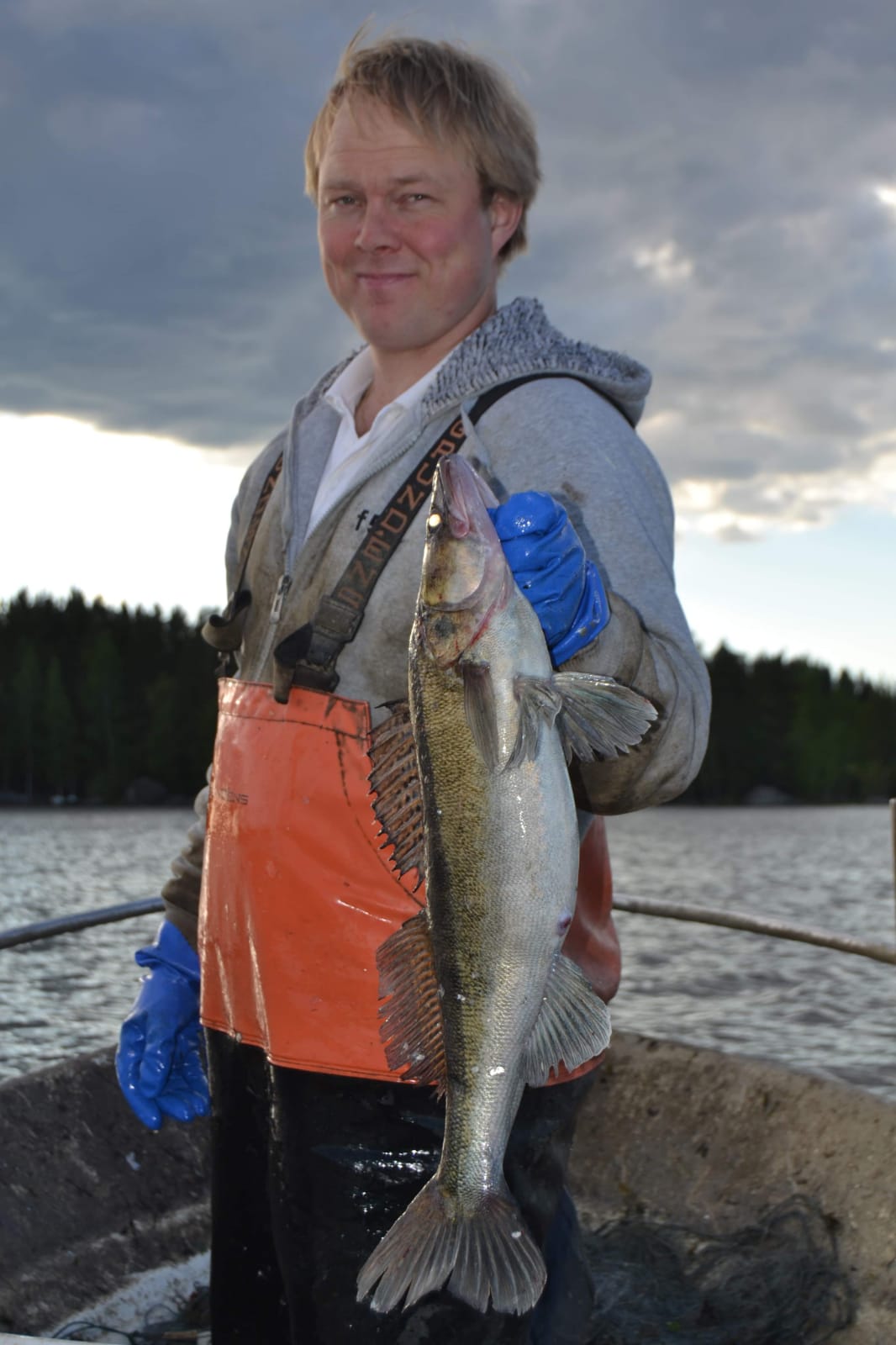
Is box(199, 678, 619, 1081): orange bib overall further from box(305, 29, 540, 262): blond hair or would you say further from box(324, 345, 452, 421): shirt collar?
box(305, 29, 540, 262): blond hair

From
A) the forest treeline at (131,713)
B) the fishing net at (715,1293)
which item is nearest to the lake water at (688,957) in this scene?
the fishing net at (715,1293)

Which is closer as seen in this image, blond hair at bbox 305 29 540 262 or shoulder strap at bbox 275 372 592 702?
shoulder strap at bbox 275 372 592 702

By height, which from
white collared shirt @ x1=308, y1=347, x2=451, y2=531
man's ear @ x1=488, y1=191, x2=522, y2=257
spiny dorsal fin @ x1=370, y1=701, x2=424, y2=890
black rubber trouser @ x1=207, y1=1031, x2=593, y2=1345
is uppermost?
man's ear @ x1=488, y1=191, x2=522, y2=257

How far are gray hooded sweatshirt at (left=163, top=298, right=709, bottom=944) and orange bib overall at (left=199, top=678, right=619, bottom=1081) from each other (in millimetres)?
200

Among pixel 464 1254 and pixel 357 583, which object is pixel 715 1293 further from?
pixel 357 583

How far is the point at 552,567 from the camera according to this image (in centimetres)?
268

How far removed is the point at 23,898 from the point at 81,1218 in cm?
2939

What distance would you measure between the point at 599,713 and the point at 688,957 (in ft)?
80.0

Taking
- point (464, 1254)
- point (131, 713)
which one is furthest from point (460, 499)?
point (131, 713)

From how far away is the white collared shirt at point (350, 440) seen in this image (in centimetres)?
372

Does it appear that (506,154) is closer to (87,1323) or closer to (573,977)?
(573,977)

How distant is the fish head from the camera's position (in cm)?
257

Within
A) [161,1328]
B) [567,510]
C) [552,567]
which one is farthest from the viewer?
[161,1328]

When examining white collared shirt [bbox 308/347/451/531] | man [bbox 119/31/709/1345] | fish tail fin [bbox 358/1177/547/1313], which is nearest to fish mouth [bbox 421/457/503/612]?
man [bbox 119/31/709/1345]
